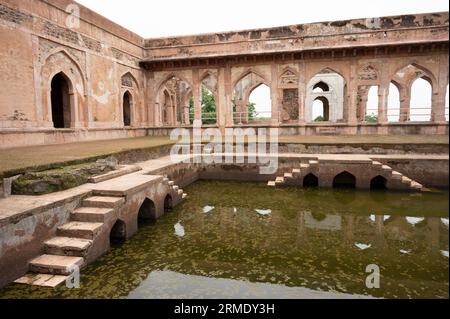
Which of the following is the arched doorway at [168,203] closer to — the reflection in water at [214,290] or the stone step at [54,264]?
the stone step at [54,264]

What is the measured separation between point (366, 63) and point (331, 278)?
14127 mm

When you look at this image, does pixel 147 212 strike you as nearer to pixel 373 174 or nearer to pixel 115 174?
pixel 115 174

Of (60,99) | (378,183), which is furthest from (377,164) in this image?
(60,99)

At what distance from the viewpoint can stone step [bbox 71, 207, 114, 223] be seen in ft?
15.4

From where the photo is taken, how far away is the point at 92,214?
474 cm

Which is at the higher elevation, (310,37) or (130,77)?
(310,37)

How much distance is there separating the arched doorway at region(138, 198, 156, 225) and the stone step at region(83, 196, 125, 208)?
46.7 inches

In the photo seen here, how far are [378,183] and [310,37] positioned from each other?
9.46m

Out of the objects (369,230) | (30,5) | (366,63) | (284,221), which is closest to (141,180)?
(284,221)

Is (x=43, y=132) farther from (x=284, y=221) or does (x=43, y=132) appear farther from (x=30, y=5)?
(x=284, y=221)

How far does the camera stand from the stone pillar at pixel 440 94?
47.1ft

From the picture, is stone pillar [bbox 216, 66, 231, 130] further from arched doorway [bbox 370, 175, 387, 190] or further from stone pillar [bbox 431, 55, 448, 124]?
stone pillar [bbox 431, 55, 448, 124]

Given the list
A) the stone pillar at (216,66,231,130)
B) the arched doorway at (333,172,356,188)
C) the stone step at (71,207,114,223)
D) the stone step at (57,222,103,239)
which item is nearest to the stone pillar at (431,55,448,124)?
the arched doorway at (333,172,356,188)

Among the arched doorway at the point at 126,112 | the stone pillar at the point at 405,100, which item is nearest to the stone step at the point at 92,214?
the arched doorway at the point at 126,112
